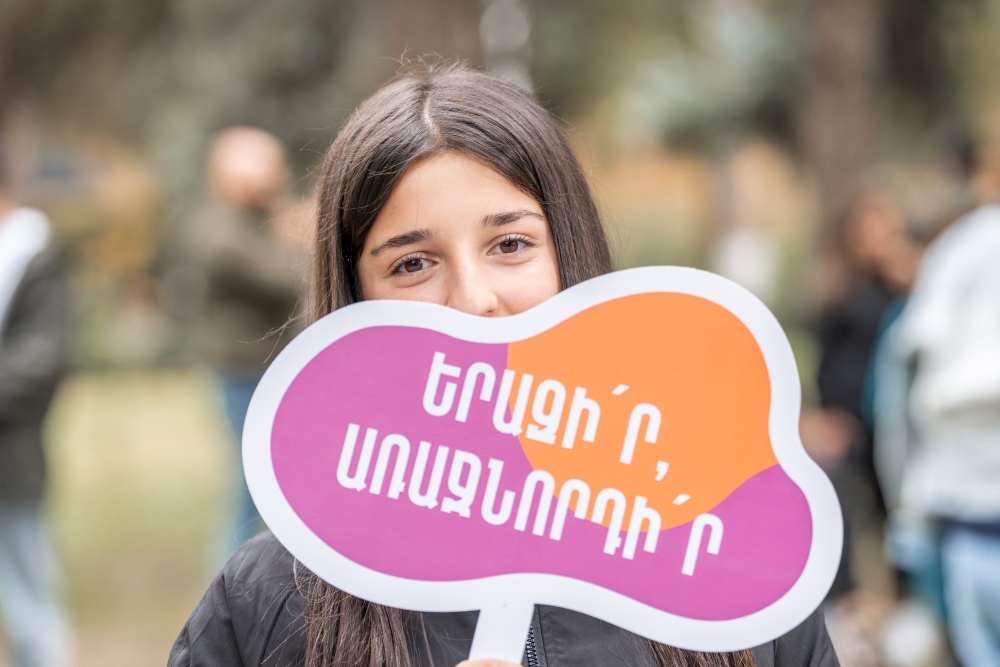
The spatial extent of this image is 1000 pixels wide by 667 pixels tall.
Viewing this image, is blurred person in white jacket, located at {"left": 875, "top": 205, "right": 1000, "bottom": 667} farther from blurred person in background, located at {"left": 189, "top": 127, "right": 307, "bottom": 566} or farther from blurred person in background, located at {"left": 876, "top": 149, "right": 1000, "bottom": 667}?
blurred person in background, located at {"left": 189, "top": 127, "right": 307, "bottom": 566}

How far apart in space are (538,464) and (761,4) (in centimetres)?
1197

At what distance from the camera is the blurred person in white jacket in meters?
2.25

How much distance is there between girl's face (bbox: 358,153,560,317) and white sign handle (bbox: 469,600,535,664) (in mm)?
319

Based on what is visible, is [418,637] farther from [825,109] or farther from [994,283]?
[825,109]

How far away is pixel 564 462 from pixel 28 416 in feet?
8.09

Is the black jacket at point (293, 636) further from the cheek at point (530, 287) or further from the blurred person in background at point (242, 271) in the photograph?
the blurred person in background at point (242, 271)

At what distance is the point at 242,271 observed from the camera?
3479mm

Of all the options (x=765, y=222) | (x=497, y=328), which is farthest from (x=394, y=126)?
(x=765, y=222)

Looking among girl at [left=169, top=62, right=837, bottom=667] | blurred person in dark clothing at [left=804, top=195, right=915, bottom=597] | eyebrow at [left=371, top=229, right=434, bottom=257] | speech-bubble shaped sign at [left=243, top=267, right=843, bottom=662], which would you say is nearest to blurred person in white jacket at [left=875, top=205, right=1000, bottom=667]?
blurred person in dark clothing at [left=804, top=195, right=915, bottom=597]

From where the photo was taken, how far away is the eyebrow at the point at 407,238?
1.08 m

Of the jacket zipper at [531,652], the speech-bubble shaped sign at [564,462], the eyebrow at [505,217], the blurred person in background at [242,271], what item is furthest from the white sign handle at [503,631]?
the blurred person in background at [242,271]

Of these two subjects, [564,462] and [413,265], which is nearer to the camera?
[564,462]

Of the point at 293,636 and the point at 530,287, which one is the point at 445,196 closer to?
the point at 530,287

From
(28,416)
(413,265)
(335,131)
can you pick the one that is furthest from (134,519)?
(413,265)
